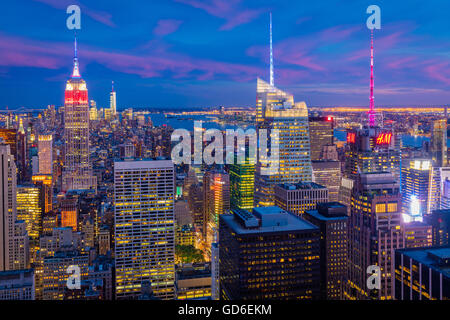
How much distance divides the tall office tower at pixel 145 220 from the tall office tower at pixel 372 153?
9.93 metres

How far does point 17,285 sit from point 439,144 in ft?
63.1

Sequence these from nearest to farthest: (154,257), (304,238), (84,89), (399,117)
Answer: (304,238) → (154,257) → (399,117) → (84,89)

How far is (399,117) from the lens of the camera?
21.9 metres

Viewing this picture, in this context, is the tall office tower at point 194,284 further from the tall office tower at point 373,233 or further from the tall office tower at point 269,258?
the tall office tower at point 373,233

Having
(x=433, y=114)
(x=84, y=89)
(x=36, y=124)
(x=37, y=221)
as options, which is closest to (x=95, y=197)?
(x=37, y=221)

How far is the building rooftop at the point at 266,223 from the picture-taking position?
9.21 m

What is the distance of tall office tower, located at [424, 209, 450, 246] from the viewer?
1202 centimetres

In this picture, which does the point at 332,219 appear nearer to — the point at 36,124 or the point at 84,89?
the point at 84,89

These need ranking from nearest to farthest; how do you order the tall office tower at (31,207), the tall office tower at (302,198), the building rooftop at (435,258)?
the building rooftop at (435,258), the tall office tower at (302,198), the tall office tower at (31,207)

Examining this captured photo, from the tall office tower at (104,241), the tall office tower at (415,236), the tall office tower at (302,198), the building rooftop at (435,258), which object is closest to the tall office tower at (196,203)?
the tall office tower at (104,241)

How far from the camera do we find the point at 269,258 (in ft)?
29.8

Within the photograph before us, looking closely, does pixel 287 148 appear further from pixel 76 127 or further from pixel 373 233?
pixel 76 127

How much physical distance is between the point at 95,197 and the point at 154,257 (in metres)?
10.0

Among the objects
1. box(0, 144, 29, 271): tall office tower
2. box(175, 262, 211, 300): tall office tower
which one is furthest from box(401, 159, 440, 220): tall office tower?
box(0, 144, 29, 271): tall office tower
